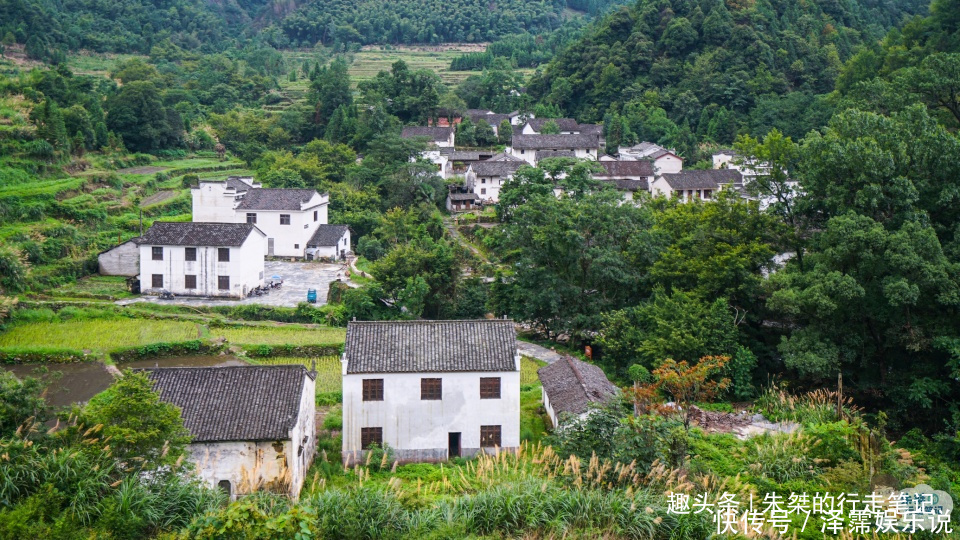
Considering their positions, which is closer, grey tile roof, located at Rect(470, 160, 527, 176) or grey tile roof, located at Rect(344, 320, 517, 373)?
grey tile roof, located at Rect(344, 320, 517, 373)

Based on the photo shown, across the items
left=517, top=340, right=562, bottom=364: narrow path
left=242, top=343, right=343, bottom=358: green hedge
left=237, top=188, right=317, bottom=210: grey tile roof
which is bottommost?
left=517, top=340, right=562, bottom=364: narrow path

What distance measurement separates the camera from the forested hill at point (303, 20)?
7994 centimetres

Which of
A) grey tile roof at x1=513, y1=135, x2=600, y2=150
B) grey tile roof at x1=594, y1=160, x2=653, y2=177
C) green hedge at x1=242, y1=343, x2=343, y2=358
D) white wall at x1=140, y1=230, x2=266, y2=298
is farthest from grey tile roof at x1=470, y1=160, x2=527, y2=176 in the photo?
green hedge at x1=242, y1=343, x2=343, y2=358

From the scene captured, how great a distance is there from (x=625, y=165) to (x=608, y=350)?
23.8 metres

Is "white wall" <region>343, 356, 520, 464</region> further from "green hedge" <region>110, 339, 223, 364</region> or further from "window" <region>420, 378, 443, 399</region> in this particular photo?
"green hedge" <region>110, 339, 223, 364</region>

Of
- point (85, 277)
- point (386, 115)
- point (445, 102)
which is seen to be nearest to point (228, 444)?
point (85, 277)

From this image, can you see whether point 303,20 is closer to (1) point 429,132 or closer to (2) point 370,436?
(1) point 429,132

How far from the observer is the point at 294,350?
23953 mm

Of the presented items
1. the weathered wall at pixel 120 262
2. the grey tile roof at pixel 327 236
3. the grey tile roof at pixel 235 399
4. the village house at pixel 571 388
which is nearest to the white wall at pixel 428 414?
the village house at pixel 571 388

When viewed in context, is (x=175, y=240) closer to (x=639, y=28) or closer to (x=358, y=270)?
(x=358, y=270)

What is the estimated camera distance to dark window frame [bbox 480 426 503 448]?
56.9 feet

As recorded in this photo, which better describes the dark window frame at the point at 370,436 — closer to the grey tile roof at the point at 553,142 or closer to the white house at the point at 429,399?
the white house at the point at 429,399

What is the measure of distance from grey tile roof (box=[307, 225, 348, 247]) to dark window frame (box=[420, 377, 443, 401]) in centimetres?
1944

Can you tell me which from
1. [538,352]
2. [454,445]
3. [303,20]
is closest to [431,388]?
[454,445]
